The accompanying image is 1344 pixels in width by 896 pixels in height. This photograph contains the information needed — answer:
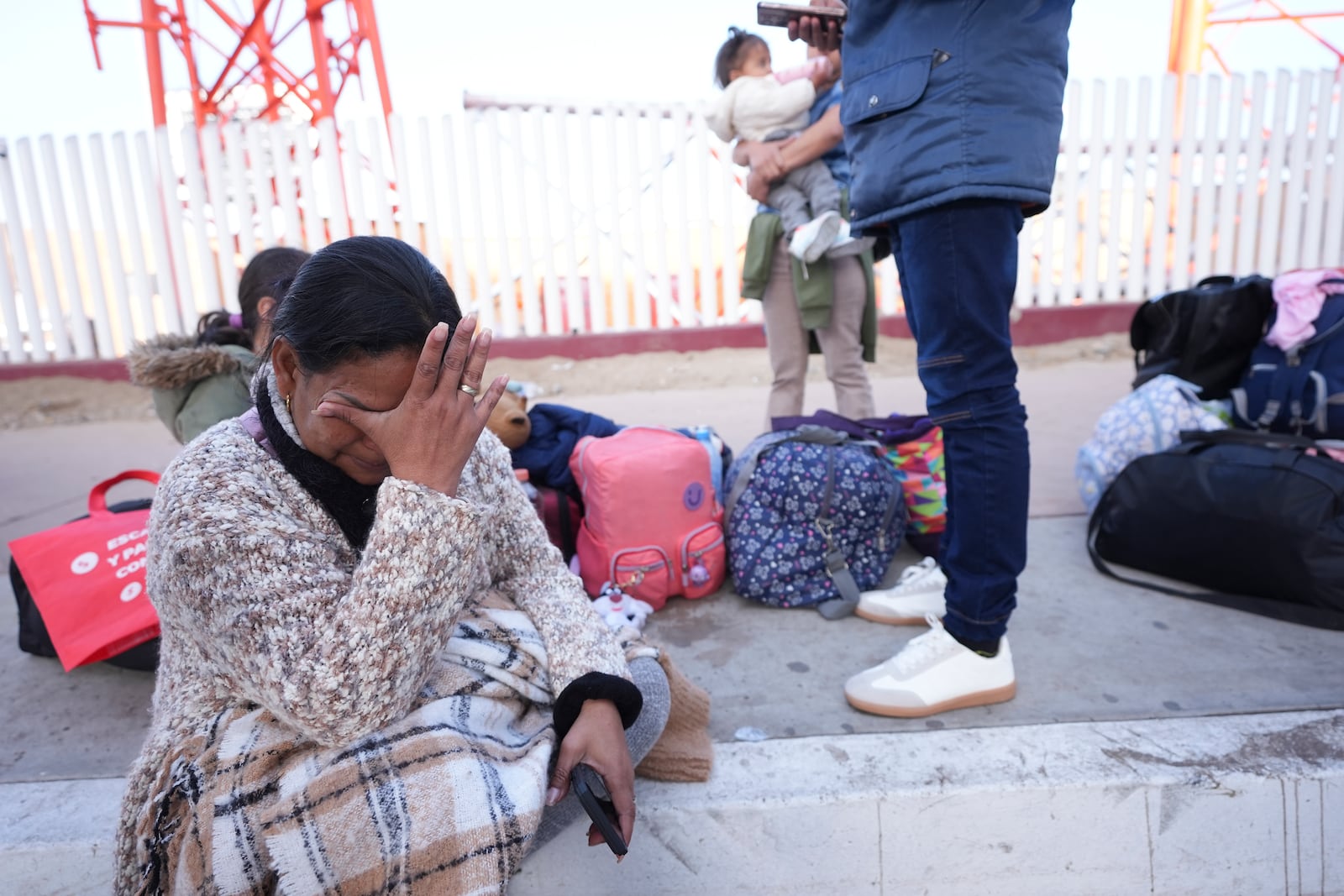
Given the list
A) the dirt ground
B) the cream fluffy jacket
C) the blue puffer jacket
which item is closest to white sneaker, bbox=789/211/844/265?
the cream fluffy jacket

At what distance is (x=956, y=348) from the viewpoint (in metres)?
1.71

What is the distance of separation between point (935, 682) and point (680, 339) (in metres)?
5.38

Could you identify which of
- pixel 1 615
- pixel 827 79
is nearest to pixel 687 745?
pixel 1 615

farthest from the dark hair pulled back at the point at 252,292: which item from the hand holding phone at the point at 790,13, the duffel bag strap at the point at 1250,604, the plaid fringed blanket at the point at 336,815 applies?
the duffel bag strap at the point at 1250,604

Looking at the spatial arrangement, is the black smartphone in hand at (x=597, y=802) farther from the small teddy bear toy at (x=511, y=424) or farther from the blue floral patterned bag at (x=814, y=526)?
the small teddy bear toy at (x=511, y=424)

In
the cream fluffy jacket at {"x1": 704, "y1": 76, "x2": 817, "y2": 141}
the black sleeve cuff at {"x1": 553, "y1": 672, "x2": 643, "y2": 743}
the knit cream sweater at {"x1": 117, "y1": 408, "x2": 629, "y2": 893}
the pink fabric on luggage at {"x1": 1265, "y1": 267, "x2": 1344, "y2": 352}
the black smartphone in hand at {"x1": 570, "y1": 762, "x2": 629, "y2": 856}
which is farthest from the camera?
the cream fluffy jacket at {"x1": 704, "y1": 76, "x2": 817, "y2": 141}

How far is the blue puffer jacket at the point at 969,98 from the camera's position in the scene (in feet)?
5.35

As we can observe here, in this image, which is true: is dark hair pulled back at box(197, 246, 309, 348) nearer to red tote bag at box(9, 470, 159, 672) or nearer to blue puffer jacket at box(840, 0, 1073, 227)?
red tote bag at box(9, 470, 159, 672)

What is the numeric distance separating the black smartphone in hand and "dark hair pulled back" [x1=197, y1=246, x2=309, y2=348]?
1.66 meters

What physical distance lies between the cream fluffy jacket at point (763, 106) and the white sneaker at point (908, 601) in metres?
1.91

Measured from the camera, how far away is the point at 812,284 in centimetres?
304

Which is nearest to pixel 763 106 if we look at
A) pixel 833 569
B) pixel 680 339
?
pixel 833 569

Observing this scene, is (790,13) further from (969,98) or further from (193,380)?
(193,380)

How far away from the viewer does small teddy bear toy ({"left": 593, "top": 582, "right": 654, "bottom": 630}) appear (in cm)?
222
